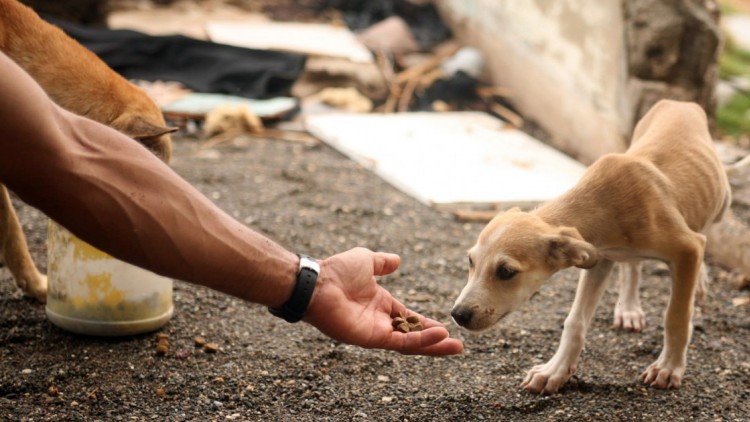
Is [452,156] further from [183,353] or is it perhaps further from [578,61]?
[183,353]

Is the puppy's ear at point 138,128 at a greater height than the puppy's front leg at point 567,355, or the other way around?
the puppy's ear at point 138,128

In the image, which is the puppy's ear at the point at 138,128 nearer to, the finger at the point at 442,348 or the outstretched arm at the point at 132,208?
the outstretched arm at the point at 132,208

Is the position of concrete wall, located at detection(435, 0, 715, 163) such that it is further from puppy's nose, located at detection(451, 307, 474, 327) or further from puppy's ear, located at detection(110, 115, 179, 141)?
puppy's ear, located at detection(110, 115, 179, 141)

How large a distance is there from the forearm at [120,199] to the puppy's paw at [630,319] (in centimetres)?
211

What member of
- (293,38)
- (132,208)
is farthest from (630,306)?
(293,38)

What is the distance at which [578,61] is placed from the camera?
756 cm

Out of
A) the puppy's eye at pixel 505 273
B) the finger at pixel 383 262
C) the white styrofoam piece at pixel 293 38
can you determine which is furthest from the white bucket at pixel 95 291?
the white styrofoam piece at pixel 293 38

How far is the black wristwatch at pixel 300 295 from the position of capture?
2887mm

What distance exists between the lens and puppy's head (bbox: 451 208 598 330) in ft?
11.2

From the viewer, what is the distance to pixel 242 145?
7.17 metres

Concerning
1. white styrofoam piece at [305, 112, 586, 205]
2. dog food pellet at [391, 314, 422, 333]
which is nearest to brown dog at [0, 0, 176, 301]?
dog food pellet at [391, 314, 422, 333]

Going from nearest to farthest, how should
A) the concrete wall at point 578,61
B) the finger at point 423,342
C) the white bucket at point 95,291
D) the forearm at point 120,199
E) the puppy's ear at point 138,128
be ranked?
the forearm at point 120,199, the finger at point 423,342, the puppy's ear at point 138,128, the white bucket at point 95,291, the concrete wall at point 578,61

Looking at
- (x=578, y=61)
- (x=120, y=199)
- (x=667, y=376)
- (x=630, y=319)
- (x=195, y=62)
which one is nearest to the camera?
(x=120, y=199)

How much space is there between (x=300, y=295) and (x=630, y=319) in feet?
6.84
